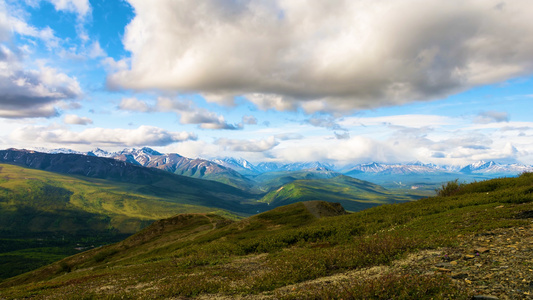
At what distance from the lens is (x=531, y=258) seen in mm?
13758

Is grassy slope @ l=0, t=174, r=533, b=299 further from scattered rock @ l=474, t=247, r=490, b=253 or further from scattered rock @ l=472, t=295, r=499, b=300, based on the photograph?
scattered rock @ l=474, t=247, r=490, b=253

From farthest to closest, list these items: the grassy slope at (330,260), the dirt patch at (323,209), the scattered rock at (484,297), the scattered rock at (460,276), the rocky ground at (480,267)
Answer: the dirt patch at (323,209) < the grassy slope at (330,260) < the scattered rock at (460,276) < the rocky ground at (480,267) < the scattered rock at (484,297)

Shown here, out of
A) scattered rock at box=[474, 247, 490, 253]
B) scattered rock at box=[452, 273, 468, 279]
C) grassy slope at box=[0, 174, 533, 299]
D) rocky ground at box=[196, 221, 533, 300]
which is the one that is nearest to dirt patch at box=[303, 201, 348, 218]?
grassy slope at box=[0, 174, 533, 299]

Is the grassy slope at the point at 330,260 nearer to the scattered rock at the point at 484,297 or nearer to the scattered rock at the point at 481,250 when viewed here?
the scattered rock at the point at 484,297

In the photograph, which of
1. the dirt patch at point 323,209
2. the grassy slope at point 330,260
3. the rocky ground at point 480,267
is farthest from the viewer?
the dirt patch at point 323,209

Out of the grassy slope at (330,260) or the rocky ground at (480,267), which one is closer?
the rocky ground at (480,267)

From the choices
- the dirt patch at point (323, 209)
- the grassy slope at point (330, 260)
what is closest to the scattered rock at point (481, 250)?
the grassy slope at point (330, 260)

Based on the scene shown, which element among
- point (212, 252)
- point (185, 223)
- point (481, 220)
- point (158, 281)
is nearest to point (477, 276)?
point (481, 220)

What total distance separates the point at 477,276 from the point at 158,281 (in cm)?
2409

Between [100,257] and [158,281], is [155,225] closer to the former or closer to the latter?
[100,257]

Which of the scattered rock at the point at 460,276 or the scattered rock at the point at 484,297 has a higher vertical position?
the scattered rock at the point at 484,297

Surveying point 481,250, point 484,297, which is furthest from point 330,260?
point 484,297

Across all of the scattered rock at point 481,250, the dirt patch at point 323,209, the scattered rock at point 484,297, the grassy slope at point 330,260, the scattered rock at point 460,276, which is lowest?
the dirt patch at point 323,209

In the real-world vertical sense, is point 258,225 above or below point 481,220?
below
